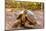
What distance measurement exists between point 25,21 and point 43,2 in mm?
385

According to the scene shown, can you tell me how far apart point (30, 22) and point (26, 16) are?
103mm

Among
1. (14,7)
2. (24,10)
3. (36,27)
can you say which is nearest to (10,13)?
(14,7)

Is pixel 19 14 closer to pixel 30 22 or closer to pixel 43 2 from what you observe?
pixel 30 22

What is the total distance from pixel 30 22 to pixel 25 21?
→ 0.24ft

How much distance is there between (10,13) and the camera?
1.24m

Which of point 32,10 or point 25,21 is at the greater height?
point 32,10

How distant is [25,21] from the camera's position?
49.9 inches

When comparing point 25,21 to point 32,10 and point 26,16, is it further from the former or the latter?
point 32,10

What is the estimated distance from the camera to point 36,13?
129 centimetres

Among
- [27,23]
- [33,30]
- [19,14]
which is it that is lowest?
[33,30]

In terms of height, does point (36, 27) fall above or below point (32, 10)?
below
